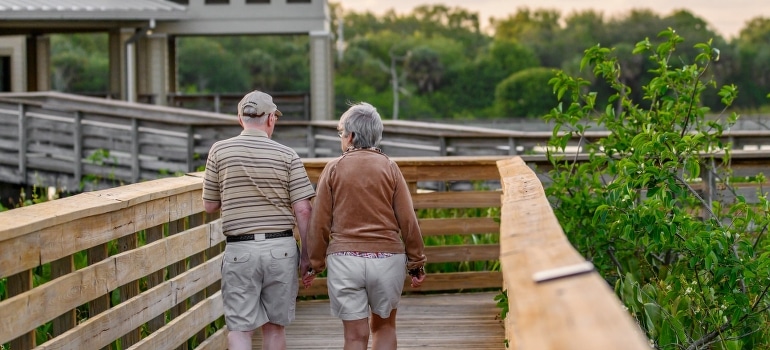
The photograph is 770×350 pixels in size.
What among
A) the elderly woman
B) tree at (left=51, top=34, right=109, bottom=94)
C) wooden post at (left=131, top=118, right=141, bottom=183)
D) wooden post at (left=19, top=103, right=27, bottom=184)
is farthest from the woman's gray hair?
tree at (left=51, top=34, right=109, bottom=94)

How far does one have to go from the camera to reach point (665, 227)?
685 centimetres

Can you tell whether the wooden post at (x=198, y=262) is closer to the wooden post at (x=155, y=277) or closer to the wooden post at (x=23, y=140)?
the wooden post at (x=155, y=277)

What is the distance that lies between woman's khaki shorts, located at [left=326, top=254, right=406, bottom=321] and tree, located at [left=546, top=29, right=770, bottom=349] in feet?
5.53

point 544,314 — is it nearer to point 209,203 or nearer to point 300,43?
point 209,203

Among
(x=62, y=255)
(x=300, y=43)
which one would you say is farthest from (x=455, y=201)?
(x=300, y=43)

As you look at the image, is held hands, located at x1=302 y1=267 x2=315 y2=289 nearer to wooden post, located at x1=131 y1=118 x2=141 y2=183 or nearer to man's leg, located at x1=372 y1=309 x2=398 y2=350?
man's leg, located at x1=372 y1=309 x2=398 y2=350

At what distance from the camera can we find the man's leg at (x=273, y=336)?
19.3 ft

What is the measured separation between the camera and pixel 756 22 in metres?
113

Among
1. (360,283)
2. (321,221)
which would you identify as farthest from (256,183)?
(360,283)

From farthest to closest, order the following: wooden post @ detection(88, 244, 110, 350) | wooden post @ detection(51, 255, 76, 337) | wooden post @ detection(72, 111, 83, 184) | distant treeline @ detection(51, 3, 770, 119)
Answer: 1. distant treeline @ detection(51, 3, 770, 119)
2. wooden post @ detection(72, 111, 83, 184)
3. wooden post @ detection(88, 244, 110, 350)
4. wooden post @ detection(51, 255, 76, 337)

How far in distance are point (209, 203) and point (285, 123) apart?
1051 centimetres

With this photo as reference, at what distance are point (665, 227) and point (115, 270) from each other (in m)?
3.08

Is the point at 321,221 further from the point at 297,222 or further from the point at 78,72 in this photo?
the point at 78,72

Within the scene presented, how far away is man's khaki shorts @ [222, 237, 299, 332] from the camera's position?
5648mm
